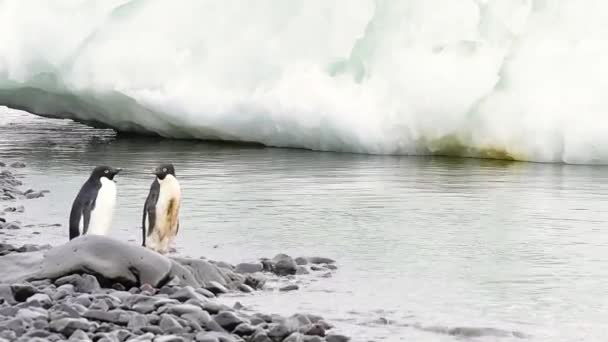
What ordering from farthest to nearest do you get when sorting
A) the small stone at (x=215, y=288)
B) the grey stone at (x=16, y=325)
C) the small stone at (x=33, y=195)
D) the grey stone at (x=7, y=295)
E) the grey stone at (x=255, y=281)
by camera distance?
the small stone at (x=33, y=195) < the grey stone at (x=255, y=281) < the small stone at (x=215, y=288) < the grey stone at (x=7, y=295) < the grey stone at (x=16, y=325)

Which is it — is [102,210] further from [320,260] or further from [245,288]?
[245,288]

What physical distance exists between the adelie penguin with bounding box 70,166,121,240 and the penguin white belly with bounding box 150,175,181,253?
1.19 feet

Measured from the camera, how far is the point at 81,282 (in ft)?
20.8

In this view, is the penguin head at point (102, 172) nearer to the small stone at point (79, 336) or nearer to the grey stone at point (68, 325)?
the grey stone at point (68, 325)

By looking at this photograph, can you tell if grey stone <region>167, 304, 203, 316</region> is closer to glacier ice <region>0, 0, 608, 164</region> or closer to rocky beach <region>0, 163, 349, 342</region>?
rocky beach <region>0, 163, 349, 342</region>

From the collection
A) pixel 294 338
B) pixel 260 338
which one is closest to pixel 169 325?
pixel 260 338

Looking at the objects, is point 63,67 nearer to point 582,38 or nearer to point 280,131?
point 280,131

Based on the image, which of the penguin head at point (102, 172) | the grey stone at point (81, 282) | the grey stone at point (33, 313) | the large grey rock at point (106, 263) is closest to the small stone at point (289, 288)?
the large grey rock at point (106, 263)

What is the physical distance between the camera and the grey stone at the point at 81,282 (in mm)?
6297

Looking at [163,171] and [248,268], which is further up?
[163,171]

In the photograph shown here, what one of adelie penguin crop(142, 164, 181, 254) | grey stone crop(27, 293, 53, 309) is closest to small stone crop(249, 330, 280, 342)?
grey stone crop(27, 293, 53, 309)

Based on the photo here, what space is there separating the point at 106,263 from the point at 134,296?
0.51m

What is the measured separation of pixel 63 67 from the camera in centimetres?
1809

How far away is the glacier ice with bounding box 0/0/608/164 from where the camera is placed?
49.2 feet
